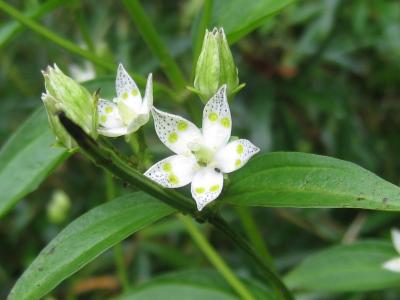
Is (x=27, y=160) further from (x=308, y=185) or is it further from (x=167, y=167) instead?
(x=308, y=185)

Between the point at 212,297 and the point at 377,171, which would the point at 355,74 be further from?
the point at 212,297

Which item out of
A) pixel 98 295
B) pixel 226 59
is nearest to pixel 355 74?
pixel 98 295

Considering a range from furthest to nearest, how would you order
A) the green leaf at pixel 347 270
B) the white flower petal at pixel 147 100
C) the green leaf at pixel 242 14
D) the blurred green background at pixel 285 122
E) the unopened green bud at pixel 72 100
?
the blurred green background at pixel 285 122
the green leaf at pixel 347 270
the green leaf at pixel 242 14
the white flower petal at pixel 147 100
the unopened green bud at pixel 72 100

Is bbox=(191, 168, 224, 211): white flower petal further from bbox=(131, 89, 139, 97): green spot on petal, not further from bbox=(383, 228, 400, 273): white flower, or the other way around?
bbox=(383, 228, 400, 273): white flower

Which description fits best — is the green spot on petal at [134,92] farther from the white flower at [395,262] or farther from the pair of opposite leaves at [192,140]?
the white flower at [395,262]

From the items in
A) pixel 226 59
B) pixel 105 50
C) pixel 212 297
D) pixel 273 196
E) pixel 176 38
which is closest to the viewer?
pixel 273 196

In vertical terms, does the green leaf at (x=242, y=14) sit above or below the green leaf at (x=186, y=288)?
above

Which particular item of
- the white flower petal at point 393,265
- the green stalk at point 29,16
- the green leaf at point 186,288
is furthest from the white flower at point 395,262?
the green stalk at point 29,16

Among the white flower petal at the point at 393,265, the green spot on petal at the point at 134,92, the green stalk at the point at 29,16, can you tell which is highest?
the green stalk at the point at 29,16
